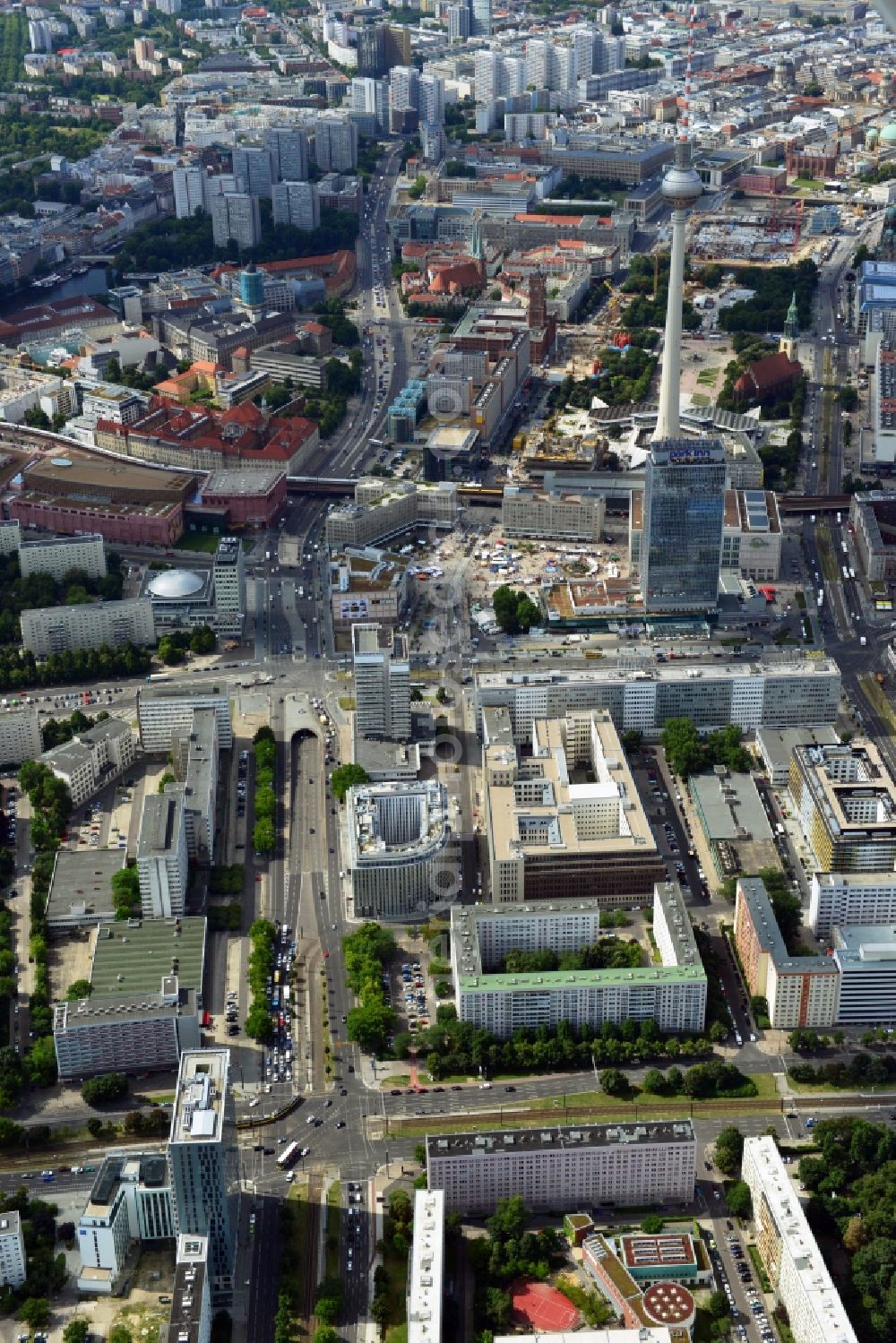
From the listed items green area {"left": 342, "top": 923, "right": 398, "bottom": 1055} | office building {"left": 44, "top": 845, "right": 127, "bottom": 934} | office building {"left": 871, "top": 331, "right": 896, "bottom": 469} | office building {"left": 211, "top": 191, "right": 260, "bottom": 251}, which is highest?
office building {"left": 211, "top": 191, "right": 260, "bottom": 251}

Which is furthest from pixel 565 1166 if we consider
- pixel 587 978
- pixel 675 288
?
pixel 675 288

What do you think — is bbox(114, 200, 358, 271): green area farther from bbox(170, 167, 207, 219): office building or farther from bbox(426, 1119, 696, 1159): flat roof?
bbox(426, 1119, 696, 1159): flat roof

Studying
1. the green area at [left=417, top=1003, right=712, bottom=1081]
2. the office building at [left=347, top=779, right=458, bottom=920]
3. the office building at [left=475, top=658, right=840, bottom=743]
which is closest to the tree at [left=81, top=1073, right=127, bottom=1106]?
the green area at [left=417, top=1003, right=712, bottom=1081]

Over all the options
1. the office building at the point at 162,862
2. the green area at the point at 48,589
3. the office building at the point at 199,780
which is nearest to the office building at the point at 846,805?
the office building at the point at 199,780

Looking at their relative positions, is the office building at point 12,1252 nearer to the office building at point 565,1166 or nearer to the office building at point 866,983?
the office building at point 565,1166

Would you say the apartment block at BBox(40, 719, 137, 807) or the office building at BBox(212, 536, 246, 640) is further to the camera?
the office building at BBox(212, 536, 246, 640)

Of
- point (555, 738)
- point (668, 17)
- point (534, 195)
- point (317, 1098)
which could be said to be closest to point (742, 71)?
point (668, 17)

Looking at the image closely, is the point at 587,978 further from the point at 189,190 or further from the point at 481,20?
the point at 481,20
